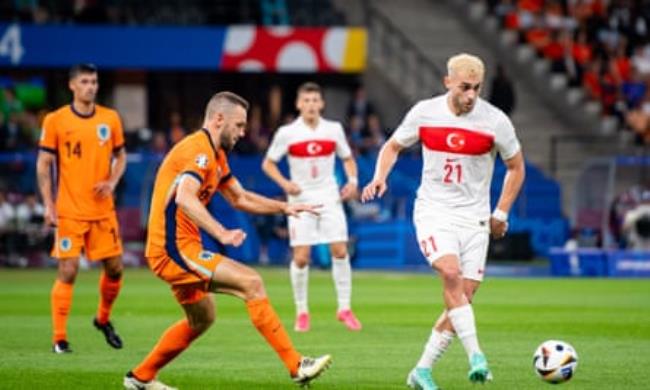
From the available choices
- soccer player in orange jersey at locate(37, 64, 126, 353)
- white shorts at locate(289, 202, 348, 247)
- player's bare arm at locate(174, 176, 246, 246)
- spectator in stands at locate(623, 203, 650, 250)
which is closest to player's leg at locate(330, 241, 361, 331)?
white shorts at locate(289, 202, 348, 247)

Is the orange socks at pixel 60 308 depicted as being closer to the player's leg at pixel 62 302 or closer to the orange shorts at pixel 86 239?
the player's leg at pixel 62 302

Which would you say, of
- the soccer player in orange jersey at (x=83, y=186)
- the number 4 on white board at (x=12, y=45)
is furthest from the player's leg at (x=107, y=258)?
the number 4 on white board at (x=12, y=45)

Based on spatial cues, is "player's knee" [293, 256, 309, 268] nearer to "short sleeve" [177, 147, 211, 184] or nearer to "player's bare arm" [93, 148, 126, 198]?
"player's bare arm" [93, 148, 126, 198]

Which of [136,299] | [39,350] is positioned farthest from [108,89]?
[39,350]

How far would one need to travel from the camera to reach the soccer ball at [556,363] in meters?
12.5

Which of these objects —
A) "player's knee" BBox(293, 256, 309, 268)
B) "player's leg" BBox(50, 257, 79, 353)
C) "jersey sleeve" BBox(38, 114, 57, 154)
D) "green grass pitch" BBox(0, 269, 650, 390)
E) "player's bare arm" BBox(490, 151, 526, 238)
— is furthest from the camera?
"player's knee" BBox(293, 256, 309, 268)

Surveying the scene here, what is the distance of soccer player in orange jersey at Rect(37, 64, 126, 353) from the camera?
1639 centimetres

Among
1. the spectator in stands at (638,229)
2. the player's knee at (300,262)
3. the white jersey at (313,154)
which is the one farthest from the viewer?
the spectator in stands at (638,229)

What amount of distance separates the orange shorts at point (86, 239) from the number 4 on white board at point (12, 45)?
2211 cm

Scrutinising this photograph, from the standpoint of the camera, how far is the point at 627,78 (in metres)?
40.8

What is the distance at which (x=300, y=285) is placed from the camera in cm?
1919

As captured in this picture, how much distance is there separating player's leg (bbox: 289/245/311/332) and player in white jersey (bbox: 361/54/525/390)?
5905mm

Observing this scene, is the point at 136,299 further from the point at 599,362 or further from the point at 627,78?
the point at 627,78

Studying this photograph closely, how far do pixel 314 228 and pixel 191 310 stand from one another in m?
7.36
